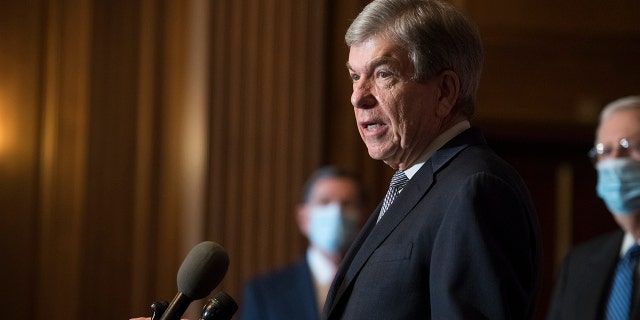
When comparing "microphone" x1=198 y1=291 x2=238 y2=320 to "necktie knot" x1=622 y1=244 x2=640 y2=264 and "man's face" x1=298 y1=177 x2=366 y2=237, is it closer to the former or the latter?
"necktie knot" x1=622 y1=244 x2=640 y2=264

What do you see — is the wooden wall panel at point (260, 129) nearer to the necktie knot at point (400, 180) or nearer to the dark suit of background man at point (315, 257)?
the dark suit of background man at point (315, 257)

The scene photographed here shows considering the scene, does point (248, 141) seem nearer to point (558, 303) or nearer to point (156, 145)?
point (156, 145)

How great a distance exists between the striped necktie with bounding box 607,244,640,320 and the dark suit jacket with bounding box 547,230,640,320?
0.09ft

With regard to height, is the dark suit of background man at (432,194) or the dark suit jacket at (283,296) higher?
the dark suit of background man at (432,194)

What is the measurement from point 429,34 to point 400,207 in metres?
0.40

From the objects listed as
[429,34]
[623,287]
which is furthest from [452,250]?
[623,287]

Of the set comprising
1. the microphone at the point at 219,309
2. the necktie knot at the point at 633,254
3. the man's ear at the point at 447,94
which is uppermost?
the man's ear at the point at 447,94

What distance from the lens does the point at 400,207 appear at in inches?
93.6

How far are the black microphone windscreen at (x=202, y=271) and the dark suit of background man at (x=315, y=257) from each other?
2.35 meters

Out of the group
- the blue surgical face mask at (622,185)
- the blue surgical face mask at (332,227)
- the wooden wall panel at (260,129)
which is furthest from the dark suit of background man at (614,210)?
the wooden wall panel at (260,129)

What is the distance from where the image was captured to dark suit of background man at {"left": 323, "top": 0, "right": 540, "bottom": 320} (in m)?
2.09

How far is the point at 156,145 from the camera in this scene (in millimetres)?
5742

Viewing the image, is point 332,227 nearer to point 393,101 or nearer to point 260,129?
point 260,129

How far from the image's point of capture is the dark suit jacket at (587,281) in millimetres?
4043
